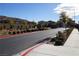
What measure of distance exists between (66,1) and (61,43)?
108 inches

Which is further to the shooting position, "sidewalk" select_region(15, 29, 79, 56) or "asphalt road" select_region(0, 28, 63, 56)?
"asphalt road" select_region(0, 28, 63, 56)

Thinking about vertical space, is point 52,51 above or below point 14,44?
above

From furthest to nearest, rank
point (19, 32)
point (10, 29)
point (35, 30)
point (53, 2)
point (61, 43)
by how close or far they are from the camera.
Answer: point (35, 30) < point (19, 32) < point (10, 29) < point (61, 43) < point (53, 2)

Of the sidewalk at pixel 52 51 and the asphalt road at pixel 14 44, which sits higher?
the sidewalk at pixel 52 51

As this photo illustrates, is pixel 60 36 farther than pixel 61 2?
Yes

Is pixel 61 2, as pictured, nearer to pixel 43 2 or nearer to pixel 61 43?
pixel 43 2

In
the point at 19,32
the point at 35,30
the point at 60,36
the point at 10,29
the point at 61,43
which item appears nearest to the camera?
the point at 61,43

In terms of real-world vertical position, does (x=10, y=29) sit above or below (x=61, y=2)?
below

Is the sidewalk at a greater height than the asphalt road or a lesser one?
greater

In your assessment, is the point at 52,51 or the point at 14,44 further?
the point at 14,44

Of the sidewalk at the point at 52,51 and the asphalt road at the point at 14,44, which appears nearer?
the sidewalk at the point at 52,51

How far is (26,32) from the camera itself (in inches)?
1136

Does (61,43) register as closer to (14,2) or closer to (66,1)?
(66,1)

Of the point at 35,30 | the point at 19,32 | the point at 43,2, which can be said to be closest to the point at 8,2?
the point at 43,2
